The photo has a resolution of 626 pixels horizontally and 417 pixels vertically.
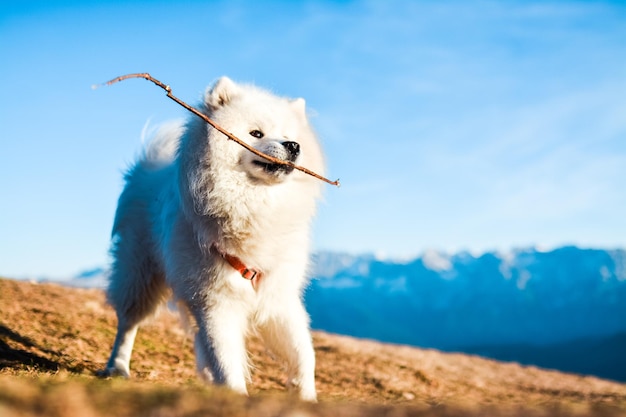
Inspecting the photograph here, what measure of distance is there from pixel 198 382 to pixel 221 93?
2.98m

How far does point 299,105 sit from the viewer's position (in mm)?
5887

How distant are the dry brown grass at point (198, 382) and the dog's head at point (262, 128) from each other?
195 centimetres

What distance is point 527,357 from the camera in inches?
6831

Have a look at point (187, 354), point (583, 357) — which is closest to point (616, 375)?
point (583, 357)

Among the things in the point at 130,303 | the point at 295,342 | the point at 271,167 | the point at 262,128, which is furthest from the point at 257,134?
the point at 130,303

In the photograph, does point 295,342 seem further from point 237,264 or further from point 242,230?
point 242,230

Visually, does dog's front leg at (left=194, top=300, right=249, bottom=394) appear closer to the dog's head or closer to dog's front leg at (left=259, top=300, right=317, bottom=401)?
dog's front leg at (left=259, top=300, right=317, bottom=401)

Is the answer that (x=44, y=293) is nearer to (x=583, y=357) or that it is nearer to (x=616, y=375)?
(x=616, y=375)

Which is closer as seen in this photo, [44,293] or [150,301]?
[150,301]

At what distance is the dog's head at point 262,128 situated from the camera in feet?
16.5

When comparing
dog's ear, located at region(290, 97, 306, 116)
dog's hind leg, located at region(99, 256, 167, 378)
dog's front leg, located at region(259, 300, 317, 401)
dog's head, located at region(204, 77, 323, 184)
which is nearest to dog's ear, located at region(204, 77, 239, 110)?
dog's head, located at region(204, 77, 323, 184)

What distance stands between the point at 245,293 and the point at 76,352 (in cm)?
433

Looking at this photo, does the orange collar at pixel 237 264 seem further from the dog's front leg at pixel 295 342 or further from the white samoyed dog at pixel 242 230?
the dog's front leg at pixel 295 342

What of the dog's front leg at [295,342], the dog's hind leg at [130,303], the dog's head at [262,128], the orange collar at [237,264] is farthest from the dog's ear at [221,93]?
the dog's hind leg at [130,303]
